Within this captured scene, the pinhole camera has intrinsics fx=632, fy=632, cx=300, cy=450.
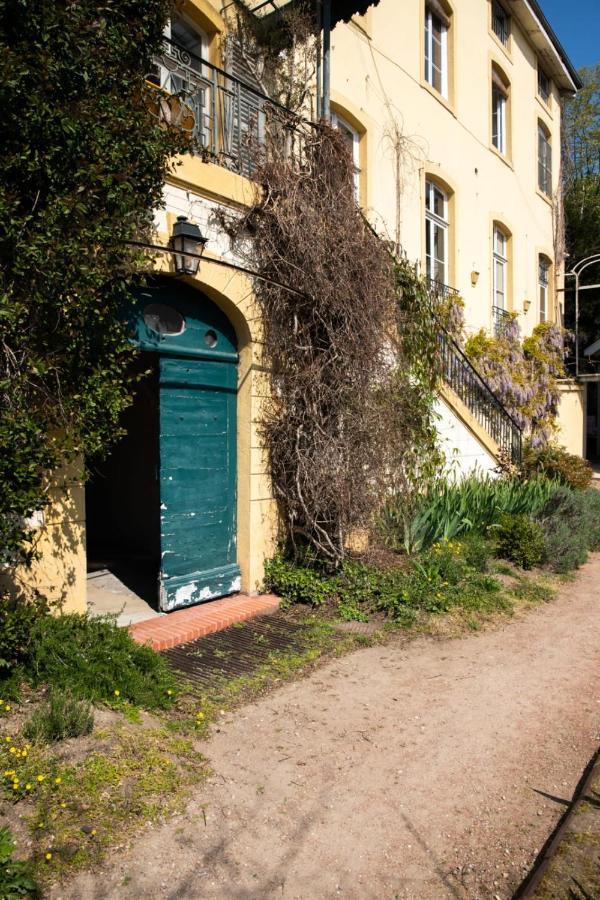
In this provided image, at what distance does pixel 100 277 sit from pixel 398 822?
3501 mm

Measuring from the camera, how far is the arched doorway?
5813 mm

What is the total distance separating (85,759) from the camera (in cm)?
322

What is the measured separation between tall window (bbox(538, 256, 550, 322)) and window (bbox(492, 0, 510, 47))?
503cm

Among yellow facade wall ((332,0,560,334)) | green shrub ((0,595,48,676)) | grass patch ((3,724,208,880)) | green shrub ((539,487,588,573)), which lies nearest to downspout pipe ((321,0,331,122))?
yellow facade wall ((332,0,560,334))

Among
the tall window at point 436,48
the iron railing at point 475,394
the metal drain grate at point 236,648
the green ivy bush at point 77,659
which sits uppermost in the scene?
the tall window at point 436,48

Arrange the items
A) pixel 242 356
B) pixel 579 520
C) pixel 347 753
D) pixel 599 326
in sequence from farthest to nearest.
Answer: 1. pixel 599 326
2. pixel 579 520
3. pixel 242 356
4. pixel 347 753

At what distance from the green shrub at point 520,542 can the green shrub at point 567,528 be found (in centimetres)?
19

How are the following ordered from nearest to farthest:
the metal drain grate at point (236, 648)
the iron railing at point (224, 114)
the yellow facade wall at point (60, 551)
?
the yellow facade wall at point (60, 551)
the metal drain grate at point (236, 648)
the iron railing at point (224, 114)

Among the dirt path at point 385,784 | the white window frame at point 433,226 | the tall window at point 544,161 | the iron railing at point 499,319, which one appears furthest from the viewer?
the tall window at point 544,161

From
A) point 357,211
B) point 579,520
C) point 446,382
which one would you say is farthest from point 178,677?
point 579,520

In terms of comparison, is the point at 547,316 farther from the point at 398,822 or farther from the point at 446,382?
the point at 398,822

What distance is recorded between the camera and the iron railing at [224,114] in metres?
6.03

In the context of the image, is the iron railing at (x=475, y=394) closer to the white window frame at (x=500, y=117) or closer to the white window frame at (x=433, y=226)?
the white window frame at (x=433, y=226)

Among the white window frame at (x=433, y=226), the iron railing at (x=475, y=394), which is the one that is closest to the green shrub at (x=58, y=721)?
the iron railing at (x=475, y=394)
